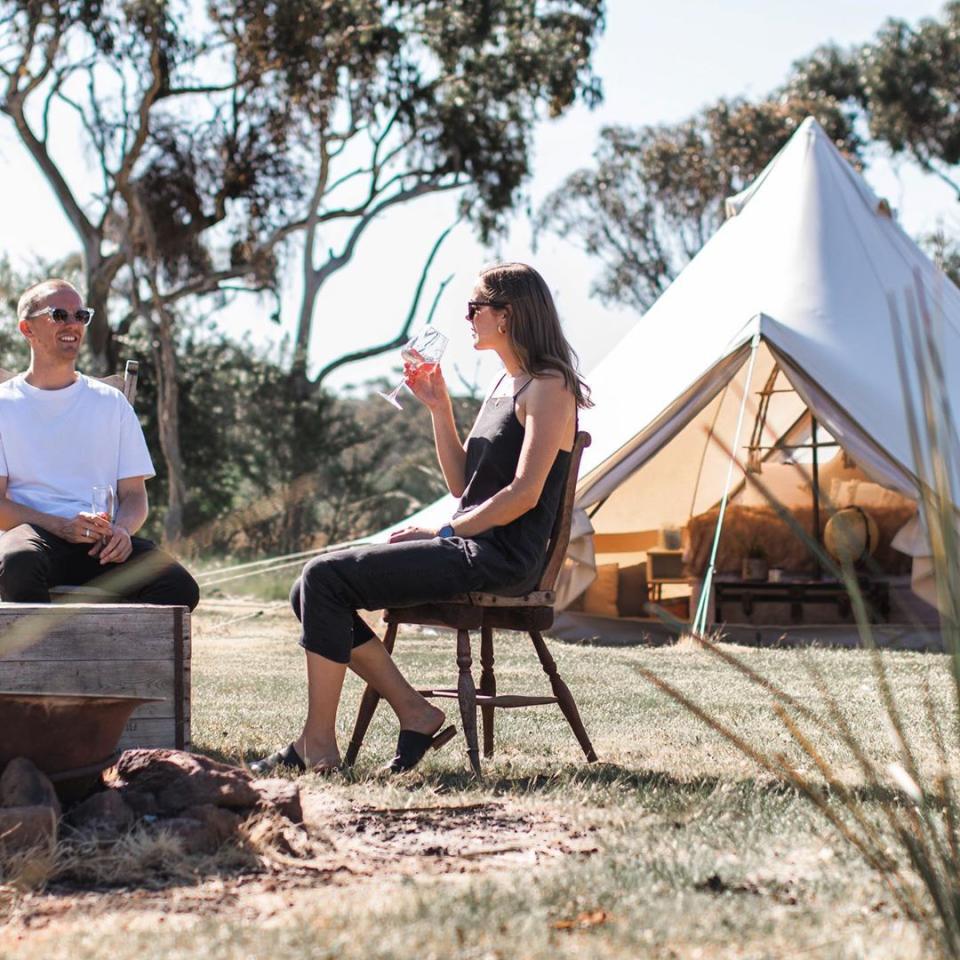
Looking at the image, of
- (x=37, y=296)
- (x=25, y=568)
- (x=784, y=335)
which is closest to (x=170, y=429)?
(x=784, y=335)

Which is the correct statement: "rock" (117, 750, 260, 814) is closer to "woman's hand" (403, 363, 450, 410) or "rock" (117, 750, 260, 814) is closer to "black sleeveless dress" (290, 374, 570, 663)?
"black sleeveless dress" (290, 374, 570, 663)

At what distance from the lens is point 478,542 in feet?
11.5

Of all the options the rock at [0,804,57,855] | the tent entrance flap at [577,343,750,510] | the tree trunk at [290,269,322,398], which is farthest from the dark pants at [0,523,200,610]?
the tree trunk at [290,269,322,398]

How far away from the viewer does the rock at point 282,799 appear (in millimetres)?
2777

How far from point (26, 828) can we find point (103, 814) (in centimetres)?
18

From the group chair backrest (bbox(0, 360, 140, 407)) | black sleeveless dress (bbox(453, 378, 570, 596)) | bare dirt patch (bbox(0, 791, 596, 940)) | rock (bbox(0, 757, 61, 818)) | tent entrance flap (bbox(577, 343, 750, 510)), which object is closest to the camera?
bare dirt patch (bbox(0, 791, 596, 940))

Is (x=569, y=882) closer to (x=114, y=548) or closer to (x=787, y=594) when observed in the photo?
(x=114, y=548)

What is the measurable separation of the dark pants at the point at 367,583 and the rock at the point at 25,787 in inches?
33.2

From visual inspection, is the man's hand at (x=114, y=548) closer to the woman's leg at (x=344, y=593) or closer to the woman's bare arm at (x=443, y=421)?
the woman's leg at (x=344, y=593)

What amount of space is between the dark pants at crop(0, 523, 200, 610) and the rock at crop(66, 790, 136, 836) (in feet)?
3.51

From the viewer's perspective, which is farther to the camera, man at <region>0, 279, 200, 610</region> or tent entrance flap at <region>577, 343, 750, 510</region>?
tent entrance flap at <region>577, 343, 750, 510</region>

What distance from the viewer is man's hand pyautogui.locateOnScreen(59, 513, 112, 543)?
3.83 meters

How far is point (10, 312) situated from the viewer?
57.6 feet

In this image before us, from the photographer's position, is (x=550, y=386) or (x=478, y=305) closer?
(x=550, y=386)
